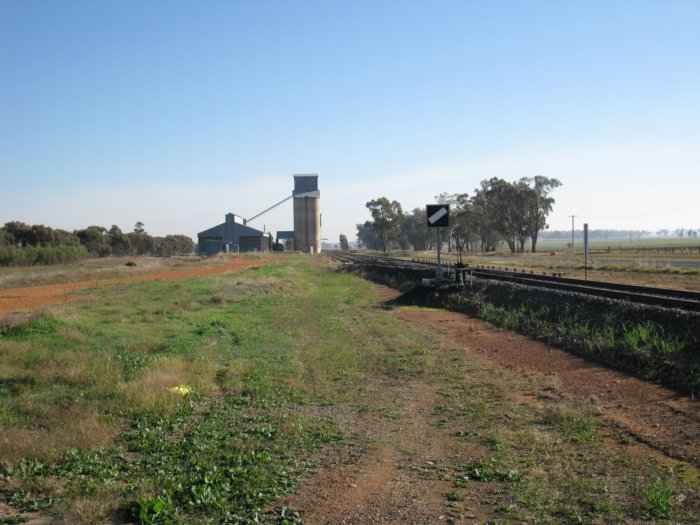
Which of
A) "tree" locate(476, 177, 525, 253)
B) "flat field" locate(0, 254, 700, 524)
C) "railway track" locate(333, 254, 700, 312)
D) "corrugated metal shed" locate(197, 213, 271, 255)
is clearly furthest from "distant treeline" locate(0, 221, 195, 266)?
"tree" locate(476, 177, 525, 253)

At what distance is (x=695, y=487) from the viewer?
5531 mm

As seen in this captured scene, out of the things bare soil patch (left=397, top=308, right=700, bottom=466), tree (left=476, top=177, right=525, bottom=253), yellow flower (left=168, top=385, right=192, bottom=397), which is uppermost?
tree (left=476, top=177, right=525, bottom=253)

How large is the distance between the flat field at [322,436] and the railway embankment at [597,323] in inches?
27.3

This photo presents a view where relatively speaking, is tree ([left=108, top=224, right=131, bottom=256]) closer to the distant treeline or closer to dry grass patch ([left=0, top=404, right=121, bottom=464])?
the distant treeline

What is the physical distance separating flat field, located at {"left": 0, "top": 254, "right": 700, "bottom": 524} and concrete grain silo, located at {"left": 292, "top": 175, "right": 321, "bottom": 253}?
123 meters

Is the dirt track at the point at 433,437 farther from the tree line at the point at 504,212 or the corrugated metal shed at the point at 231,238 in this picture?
the corrugated metal shed at the point at 231,238

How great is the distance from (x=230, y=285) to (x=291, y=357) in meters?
21.6

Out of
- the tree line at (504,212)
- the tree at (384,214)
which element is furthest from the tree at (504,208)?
the tree at (384,214)

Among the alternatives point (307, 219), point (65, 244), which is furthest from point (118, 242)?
point (307, 219)

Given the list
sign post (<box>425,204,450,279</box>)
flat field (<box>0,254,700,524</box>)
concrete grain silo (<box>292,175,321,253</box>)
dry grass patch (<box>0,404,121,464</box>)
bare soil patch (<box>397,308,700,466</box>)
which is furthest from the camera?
concrete grain silo (<box>292,175,321,253</box>)

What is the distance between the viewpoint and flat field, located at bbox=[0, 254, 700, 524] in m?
5.17

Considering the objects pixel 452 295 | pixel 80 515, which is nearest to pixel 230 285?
pixel 452 295

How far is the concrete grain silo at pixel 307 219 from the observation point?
137 m

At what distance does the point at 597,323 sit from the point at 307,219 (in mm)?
123380
